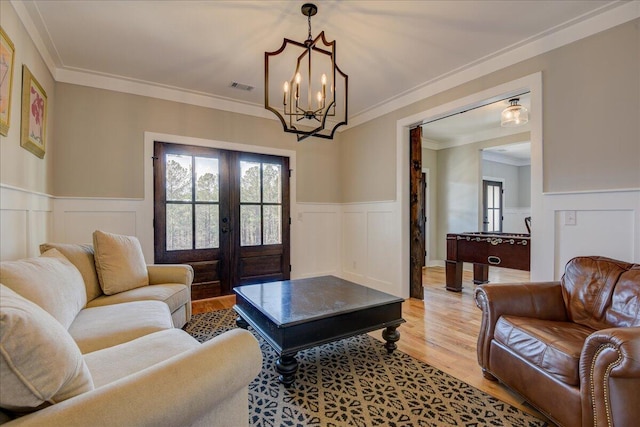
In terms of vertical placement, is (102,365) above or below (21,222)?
below

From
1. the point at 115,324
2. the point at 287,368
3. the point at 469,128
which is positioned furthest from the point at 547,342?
the point at 469,128

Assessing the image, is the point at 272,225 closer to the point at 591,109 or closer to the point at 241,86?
the point at 241,86

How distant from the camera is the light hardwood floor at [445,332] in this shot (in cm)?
197

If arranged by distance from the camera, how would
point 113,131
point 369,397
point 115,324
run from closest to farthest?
1. point 115,324
2. point 369,397
3. point 113,131

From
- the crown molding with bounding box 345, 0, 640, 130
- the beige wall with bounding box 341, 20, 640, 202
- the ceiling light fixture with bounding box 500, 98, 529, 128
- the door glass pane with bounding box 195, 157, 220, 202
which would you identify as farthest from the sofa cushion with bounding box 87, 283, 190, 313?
the ceiling light fixture with bounding box 500, 98, 529, 128

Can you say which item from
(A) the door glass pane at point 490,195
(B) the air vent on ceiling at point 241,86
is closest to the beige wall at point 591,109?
(B) the air vent on ceiling at point 241,86

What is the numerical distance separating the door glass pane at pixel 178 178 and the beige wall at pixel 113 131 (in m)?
0.28

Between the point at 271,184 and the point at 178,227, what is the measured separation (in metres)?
1.35

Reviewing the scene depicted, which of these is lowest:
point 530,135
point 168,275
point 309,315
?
point 309,315

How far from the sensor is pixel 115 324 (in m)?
1.62

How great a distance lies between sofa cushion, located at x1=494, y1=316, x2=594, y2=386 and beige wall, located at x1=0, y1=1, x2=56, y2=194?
323 centimetres

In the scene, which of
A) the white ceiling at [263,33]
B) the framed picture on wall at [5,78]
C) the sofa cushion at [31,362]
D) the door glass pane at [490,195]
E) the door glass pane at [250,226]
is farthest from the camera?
the door glass pane at [490,195]

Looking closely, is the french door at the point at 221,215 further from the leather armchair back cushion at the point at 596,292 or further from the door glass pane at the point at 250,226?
the leather armchair back cushion at the point at 596,292

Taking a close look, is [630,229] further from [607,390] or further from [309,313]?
[309,313]
